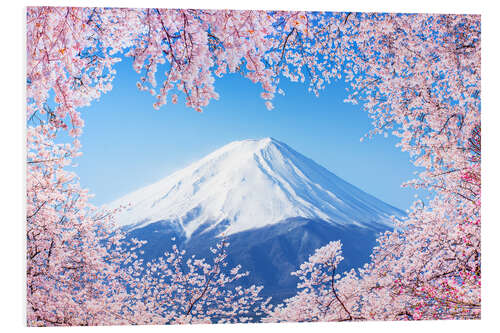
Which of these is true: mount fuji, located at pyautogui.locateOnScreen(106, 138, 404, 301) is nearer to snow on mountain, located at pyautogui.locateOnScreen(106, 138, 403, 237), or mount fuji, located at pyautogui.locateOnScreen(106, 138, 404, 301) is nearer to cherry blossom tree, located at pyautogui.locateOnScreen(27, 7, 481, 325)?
snow on mountain, located at pyautogui.locateOnScreen(106, 138, 403, 237)

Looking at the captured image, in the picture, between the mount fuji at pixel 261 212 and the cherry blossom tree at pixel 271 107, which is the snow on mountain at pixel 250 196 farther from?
the cherry blossom tree at pixel 271 107

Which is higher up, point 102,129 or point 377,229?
point 102,129

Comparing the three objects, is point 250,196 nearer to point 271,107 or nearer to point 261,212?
point 261,212

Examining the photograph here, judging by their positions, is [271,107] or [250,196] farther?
[250,196]

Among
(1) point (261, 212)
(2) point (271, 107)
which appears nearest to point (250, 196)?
(1) point (261, 212)

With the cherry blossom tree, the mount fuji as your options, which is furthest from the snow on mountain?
the cherry blossom tree
